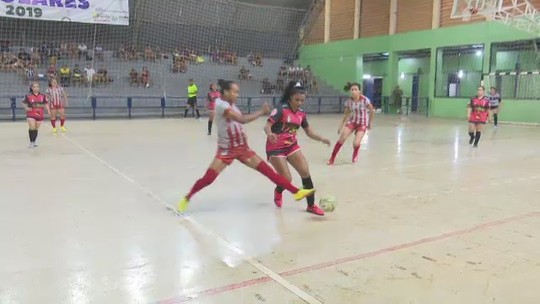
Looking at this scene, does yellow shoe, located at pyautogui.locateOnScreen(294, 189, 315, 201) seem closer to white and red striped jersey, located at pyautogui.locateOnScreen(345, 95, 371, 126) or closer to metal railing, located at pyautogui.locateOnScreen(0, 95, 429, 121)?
white and red striped jersey, located at pyautogui.locateOnScreen(345, 95, 371, 126)

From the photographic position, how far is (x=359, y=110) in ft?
30.2

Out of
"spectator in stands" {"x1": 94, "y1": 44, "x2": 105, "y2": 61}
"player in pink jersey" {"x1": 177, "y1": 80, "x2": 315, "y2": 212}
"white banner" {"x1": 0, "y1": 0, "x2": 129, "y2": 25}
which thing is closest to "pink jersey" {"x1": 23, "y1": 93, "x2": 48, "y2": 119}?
"player in pink jersey" {"x1": 177, "y1": 80, "x2": 315, "y2": 212}

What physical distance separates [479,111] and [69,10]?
17.6 m

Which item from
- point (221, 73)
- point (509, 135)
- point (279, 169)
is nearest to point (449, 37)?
point (509, 135)

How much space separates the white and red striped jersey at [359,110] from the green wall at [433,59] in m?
14.2

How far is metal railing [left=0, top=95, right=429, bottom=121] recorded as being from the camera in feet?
68.6

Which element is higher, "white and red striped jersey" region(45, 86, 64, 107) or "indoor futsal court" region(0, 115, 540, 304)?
"white and red striped jersey" region(45, 86, 64, 107)

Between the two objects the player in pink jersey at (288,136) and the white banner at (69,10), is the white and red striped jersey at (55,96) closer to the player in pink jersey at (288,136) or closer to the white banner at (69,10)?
the white banner at (69,10)

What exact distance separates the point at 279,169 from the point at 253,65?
931 inches

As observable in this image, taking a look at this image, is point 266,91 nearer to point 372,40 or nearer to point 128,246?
point 372,40

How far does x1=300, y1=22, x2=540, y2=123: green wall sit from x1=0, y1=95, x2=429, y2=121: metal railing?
1.55 metres

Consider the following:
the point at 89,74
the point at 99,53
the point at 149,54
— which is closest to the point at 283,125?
the point at 89,74

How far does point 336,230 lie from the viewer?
463 cm

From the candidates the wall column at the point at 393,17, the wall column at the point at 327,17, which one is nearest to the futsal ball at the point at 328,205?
the wall column at the point at 393,17
